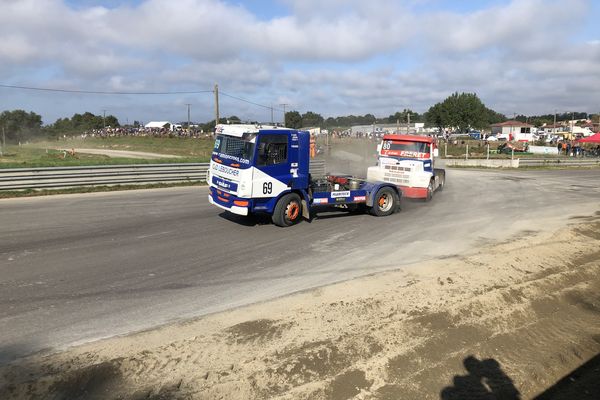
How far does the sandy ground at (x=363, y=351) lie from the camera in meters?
4.16

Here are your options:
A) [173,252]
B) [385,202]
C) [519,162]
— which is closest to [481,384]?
[173,252]

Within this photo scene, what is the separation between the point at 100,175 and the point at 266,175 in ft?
31.3

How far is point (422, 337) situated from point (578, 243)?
649 centimetres

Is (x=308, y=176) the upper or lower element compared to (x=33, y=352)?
upper

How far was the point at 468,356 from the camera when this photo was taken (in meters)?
4.91

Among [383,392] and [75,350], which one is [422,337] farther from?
[75,350]

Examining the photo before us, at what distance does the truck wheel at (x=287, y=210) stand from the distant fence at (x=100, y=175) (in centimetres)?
199

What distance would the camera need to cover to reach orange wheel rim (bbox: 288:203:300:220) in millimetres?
11109

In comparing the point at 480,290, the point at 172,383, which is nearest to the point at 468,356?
the point at 480,290

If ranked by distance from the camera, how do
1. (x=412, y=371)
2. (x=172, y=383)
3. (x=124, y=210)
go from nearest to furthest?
(x=172, y=383), (x=412, y=371), (x=124, y=210)

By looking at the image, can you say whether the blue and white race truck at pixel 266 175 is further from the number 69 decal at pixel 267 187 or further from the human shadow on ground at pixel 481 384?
the human shadow on ground at pixel 481 384

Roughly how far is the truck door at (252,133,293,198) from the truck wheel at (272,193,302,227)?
251 millimetres

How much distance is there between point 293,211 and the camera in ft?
36.7

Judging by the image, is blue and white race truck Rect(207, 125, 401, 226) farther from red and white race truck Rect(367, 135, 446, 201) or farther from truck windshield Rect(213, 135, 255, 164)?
red and white race truck Rect(367, 135, 446, 201)
